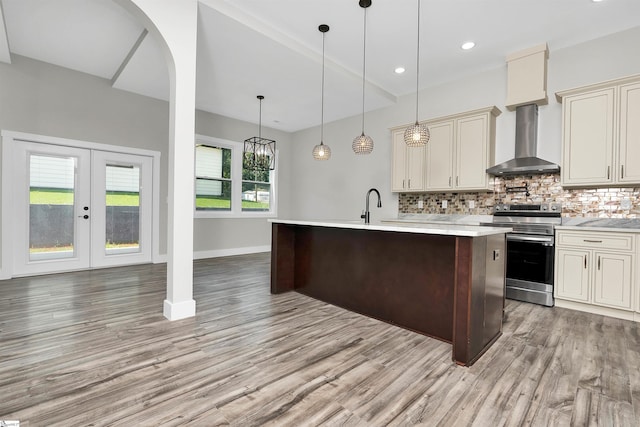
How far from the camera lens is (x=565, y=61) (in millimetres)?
3781

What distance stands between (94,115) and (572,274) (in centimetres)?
696

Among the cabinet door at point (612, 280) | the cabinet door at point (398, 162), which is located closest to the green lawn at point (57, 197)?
the cabinet door at point (398, 162)

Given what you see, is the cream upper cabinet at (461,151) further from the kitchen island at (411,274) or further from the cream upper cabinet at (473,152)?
the kitchen island at (411,274)

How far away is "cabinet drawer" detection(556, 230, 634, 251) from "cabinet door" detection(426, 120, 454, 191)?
1.50 meters

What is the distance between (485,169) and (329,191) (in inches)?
132

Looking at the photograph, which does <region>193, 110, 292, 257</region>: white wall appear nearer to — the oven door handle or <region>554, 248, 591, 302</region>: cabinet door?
the oven door handle

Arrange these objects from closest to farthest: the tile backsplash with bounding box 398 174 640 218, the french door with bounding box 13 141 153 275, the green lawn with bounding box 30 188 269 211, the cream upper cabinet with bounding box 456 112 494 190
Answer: the tile backsplash with bounding box 398 174 640 218, the cream upper cabinet with bounding box 456 112 494 190, the french door with bounding box 13 141 153 275, the green lawn with bounding box 30 188 269 211

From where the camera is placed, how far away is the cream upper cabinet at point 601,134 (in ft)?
10.1

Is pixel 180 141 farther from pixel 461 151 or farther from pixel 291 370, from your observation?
pixel 461 151

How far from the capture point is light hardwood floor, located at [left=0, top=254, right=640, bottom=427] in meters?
1.55

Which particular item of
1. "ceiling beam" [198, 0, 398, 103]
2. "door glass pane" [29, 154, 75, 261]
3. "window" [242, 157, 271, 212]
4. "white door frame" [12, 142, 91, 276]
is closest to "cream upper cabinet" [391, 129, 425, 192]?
"ceiling beam" [198, 0, 398, 103]

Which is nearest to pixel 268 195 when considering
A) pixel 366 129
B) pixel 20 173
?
pixel 366 129

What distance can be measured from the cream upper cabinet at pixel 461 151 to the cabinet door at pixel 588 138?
0.85 meters

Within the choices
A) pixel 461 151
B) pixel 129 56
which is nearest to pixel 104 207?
pixel 129 56
